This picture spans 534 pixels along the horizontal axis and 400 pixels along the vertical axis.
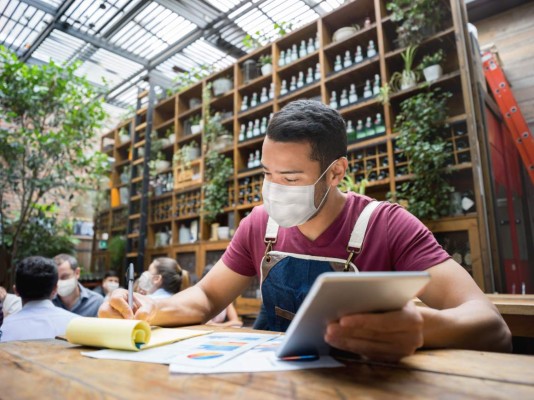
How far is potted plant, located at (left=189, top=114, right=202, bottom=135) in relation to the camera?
6041 millimetres

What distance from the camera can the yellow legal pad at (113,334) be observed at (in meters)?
0.80

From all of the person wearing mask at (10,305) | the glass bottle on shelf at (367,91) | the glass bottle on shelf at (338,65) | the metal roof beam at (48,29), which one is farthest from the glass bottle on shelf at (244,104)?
the person wearing mask at (10,305)

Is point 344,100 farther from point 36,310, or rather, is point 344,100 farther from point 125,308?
point 125,308

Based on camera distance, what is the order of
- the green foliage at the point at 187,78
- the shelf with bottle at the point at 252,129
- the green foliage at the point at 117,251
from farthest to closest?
1. the green foliage at the point at 117,251
2. the green foliage at the point at 187,78
3. the shelf with bottle at the point at 252,129

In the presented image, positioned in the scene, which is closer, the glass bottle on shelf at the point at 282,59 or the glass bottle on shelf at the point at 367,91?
the glass bottle on shelf at the point at 367,91

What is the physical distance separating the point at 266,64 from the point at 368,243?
453 cm

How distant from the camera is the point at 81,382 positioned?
58 cm

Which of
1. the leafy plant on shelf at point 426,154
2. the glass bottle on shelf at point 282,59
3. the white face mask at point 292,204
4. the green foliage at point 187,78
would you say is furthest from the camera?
the green foliage at point 187,78

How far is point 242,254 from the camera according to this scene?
1506 millimetres

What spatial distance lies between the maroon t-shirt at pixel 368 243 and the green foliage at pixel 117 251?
590 centimetres

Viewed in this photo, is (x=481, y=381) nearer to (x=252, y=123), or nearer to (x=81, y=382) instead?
(x=81, y=382)

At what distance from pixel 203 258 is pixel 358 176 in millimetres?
2565

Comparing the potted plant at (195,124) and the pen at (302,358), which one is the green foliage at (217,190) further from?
the pen at (302,358)

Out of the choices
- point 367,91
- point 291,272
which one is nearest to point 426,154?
point 367,91
